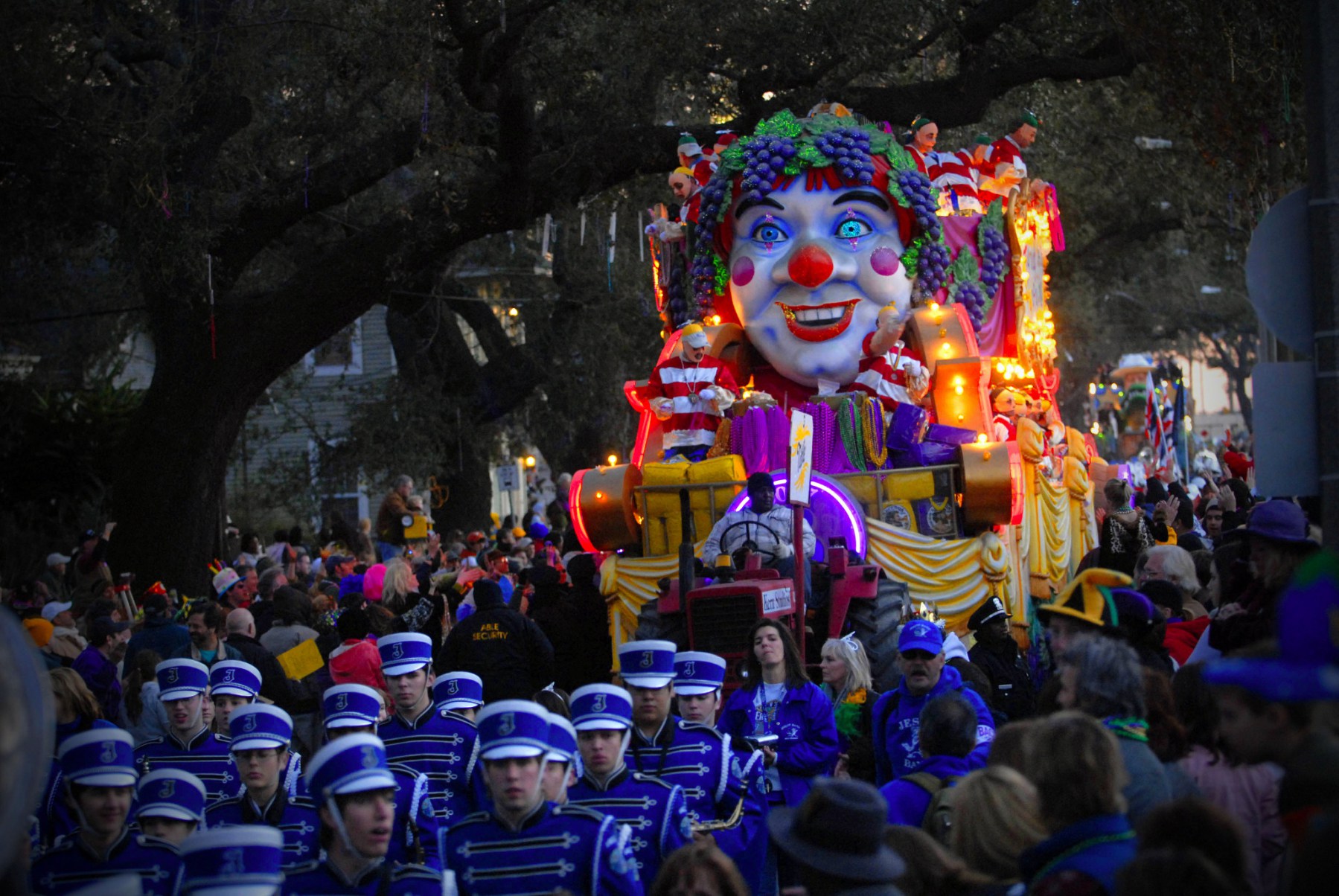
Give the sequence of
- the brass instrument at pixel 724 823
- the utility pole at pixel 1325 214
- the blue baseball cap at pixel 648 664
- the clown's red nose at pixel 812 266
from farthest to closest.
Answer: the clown's red nose at pixel 812 266 → the blue baseball cap at pixel 648 664 → the brass instrument at pixel 724 823 → the utility pole at pixel 1325 214

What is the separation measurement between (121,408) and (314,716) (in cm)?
1437

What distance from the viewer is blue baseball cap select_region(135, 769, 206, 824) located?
19.3 feet

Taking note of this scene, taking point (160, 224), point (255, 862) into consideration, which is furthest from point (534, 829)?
point (160, 224)

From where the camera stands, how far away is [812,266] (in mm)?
13742

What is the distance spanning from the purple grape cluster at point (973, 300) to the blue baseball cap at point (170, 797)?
410 inches

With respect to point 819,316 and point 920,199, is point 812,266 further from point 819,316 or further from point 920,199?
point 920,199

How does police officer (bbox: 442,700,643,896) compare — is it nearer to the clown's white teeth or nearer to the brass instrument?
the brass instrument

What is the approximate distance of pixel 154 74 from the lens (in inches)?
600

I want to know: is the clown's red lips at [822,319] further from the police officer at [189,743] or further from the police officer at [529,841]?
the police officer at [529,841]

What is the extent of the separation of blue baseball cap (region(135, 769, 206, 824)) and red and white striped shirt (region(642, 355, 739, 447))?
7.89 metres

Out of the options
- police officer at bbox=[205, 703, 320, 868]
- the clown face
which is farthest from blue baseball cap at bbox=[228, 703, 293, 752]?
the clown face

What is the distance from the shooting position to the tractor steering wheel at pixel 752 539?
36.7 feet

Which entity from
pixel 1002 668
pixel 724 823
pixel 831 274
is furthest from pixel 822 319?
pixel 724 823

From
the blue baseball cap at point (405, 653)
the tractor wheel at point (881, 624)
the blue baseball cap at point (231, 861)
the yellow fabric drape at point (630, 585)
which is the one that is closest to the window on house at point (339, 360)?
the yellow fabric drape at point (630, 585)
